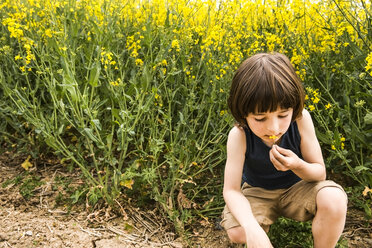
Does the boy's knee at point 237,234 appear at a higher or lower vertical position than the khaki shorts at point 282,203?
lower

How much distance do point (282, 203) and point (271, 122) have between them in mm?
568

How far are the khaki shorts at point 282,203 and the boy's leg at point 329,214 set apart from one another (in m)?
0.05

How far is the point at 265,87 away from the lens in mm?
1686

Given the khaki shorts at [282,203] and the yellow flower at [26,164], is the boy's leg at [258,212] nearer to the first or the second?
the khaki shorts at [282,203]

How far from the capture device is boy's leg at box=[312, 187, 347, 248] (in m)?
1.78

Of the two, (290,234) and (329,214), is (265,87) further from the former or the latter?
(290,234)

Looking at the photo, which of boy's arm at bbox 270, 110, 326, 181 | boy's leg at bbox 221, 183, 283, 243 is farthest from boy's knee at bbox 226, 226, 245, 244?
boy's arm at bbox 270, 110, 326, 181

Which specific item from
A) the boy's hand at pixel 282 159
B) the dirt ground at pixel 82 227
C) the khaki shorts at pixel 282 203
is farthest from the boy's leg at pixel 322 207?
the dirt ground at pixel 82 227

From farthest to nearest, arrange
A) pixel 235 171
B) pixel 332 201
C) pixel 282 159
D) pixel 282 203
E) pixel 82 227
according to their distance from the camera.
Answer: pixel 82 227
pixel 282 203
pixel 235 171
pixel 332 201
pixel 282 159

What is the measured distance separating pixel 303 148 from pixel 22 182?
209 centimetres

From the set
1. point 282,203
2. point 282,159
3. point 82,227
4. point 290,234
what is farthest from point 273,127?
point 82,227

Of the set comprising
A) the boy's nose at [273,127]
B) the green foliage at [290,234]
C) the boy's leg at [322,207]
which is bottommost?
the green foliage at [290,234]

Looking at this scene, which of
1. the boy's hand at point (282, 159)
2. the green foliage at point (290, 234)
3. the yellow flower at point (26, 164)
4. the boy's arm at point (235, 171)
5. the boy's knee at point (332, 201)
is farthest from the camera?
the yellow flower at point (26, 164)

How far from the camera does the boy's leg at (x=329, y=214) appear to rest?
5.83 ft
